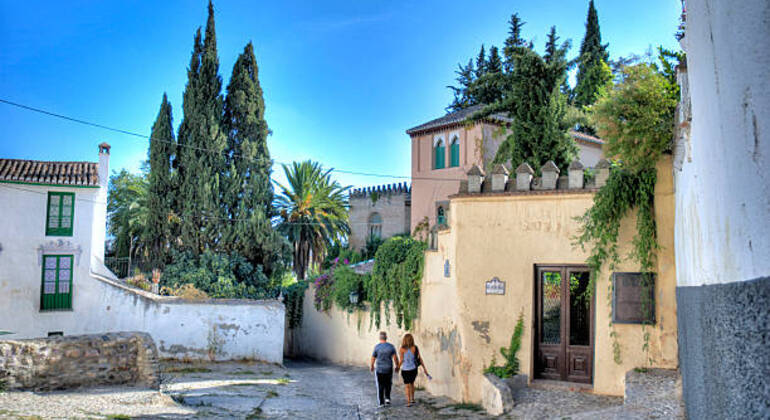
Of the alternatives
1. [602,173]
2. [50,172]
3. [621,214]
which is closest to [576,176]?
[602,173]

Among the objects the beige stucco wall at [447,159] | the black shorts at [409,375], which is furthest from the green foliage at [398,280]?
the beige stucco wall at [447,159]

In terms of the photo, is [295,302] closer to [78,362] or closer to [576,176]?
[78,362]

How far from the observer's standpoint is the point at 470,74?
3716 centimetres

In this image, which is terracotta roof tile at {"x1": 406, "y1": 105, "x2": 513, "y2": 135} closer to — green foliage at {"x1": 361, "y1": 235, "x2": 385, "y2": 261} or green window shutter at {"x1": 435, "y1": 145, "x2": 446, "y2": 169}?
green window shutter at {"x1": 435, "y1": 145, "x2": 446, "y2": 169}

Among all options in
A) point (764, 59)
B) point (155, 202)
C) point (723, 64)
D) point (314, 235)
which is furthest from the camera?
point (314, 235)

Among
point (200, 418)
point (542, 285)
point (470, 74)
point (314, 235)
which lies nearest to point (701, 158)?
point (542, 285)

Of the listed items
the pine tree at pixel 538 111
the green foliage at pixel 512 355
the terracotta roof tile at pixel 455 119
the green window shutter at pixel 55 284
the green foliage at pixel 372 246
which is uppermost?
the terracotta roof tile at pixel 455 119

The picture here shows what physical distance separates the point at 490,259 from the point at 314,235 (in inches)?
964

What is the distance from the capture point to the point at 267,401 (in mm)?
11039

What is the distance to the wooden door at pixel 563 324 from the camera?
32.3 feet

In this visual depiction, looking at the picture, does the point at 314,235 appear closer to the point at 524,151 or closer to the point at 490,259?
the point at 524,151

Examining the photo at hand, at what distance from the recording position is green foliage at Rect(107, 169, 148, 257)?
107 feet

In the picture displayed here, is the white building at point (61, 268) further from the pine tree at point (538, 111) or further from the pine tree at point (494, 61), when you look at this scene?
the pine tree at point (494, 61)

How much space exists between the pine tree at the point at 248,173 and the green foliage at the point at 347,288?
30.4 ft
